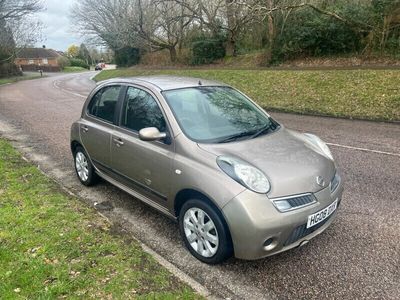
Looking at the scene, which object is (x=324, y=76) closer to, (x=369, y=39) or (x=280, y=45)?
(x=369, y=39)

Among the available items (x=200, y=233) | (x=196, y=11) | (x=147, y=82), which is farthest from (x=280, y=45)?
(x=200, y=233)

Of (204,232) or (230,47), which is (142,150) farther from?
(230,47)

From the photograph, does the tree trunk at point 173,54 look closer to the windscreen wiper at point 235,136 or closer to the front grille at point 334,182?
the windscreen wiper at point 235,136

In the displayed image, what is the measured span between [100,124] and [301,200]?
280 centimetres

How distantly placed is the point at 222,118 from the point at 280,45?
617 inches

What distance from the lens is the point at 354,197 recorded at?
446 cm

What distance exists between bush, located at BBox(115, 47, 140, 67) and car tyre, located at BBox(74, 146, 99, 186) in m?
30.5

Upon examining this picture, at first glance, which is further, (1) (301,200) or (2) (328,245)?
(2) (328,245)

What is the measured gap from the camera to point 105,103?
4.53m

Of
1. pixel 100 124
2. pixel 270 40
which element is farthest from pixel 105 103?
pixel 270 40

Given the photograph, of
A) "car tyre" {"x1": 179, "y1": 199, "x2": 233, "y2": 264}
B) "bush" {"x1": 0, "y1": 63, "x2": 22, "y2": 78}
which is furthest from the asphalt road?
"bush" {"x1": 0, "y1": 63, "x2": 22, "y2": 78}

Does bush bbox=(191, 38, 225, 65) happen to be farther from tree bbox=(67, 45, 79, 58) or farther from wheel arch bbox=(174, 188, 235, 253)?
tree bbox=(67, 45, 79, 58)

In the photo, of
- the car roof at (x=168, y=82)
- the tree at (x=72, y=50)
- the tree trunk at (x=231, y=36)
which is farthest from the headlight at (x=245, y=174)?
the tree at (x=72, y=50)

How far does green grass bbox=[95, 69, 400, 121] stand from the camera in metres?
10.3
